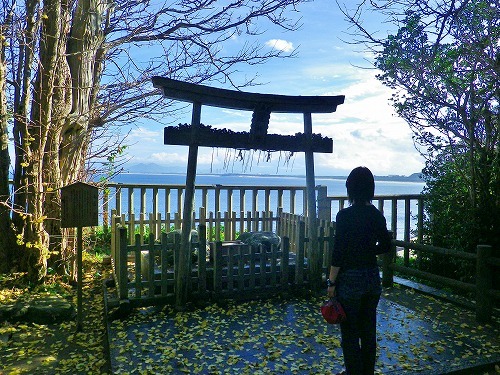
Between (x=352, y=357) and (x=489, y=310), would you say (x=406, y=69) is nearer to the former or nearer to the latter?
(x=489, y=310)

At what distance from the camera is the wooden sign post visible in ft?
15.6

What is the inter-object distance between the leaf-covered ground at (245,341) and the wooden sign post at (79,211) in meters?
0.65

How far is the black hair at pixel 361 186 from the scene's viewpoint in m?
2.96

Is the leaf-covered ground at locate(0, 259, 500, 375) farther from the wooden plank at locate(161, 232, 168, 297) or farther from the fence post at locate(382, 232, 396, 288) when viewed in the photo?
the fence post at locate(382, 232, 396, 288)

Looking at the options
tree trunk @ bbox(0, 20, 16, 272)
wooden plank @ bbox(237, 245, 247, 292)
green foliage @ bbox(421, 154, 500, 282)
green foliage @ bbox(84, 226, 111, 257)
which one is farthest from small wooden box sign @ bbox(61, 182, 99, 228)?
green foliage @ bbox(421, 154, 500, 282)

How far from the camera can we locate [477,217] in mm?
5801

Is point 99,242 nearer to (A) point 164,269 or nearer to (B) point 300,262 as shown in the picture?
(A) point 164,269

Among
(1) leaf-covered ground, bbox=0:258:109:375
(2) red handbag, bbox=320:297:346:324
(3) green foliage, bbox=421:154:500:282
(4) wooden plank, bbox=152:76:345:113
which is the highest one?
(4) wooden plank, bbox=152:76:345:113

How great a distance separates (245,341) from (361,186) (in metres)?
2.10

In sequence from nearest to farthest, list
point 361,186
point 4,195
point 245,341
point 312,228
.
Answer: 1. point 361,186
2. point 245,341
3. point 312,228
4. point 4,195

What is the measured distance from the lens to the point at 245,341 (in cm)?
403

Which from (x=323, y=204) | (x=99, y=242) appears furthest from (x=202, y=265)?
(x=99, y=242)

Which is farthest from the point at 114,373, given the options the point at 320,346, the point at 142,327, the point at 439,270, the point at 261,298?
the point at 439,270

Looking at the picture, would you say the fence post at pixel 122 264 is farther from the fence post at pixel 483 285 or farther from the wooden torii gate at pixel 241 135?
the fence post at pixel 483 285
